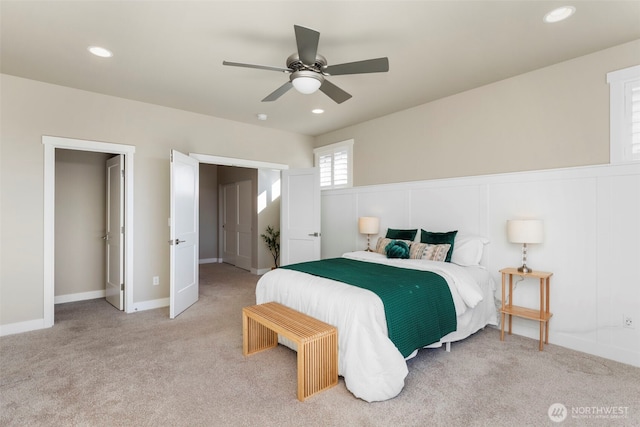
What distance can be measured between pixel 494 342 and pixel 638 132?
231 centimetres

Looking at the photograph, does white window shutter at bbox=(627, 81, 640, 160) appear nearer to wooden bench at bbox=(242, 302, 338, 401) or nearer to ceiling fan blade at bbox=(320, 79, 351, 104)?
ceiling fan blade at bbox=(320, 79, 351, 104)

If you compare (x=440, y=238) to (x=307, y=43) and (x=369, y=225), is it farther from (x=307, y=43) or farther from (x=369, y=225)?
(x=307, y=43)

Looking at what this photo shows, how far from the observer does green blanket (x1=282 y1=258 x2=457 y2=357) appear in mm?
2453

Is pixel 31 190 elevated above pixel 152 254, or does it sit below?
above

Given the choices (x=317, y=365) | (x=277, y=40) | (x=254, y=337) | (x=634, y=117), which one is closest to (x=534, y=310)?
(x=634, y=117)

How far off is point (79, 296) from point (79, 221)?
1.14m

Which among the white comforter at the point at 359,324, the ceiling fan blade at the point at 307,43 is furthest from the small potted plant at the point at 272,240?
the ceiling fan blade at the point at 307,43

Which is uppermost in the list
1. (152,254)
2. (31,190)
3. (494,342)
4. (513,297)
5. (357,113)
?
(357,113)

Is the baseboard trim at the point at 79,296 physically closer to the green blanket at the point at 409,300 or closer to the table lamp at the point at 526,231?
the green blanket at the point at 409,300

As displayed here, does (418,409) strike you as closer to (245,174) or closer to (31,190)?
(31,190)

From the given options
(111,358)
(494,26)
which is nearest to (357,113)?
(494,26)

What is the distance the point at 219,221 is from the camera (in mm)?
8422

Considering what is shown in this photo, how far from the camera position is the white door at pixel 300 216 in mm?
5289

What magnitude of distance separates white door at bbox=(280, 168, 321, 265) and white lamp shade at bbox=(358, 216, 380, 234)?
0.77m
